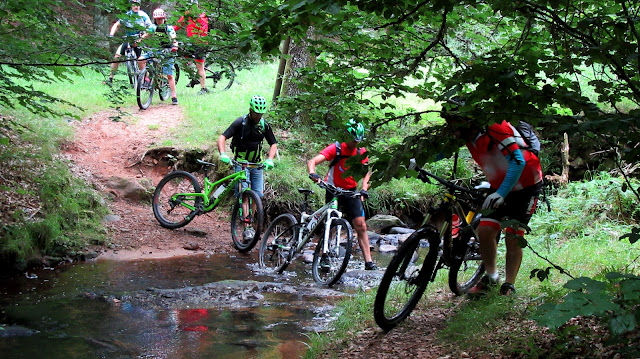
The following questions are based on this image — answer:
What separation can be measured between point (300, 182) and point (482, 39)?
604 cm

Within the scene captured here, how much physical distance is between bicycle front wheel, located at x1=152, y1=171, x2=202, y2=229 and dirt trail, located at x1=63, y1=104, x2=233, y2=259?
0.18 metres

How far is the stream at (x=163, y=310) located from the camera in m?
4.63

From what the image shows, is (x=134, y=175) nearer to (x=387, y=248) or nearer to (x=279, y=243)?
(x=279, y=243)

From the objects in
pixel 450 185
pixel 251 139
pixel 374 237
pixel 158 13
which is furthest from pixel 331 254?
pixel 158 13

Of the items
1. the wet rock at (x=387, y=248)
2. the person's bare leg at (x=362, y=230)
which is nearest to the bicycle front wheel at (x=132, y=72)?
the person's bare leg at (x=362, y=230)

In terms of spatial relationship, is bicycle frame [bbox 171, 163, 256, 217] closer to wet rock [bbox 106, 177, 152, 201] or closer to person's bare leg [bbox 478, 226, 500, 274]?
wet rock [bbox 106, 177, 152, 201]

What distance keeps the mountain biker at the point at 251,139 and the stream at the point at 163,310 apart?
64.6 inches

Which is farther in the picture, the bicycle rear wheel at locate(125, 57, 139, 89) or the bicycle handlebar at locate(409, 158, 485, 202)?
the bicycle rear wheel at locate(125, 57, 139, 89)

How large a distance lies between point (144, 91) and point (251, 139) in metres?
6.14

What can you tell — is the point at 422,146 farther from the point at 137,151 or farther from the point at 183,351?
the point at 137,151

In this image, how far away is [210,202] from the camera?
9.42 meters

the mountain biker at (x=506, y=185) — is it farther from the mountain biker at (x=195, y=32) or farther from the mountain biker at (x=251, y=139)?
the mountain biker at (x=251, y=139)

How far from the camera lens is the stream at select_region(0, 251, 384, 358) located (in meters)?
4.63

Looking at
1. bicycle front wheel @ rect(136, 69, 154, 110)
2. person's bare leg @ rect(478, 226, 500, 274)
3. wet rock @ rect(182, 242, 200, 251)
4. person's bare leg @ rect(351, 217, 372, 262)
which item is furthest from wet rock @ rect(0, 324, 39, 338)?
bicycle front wheel @ rect(136, 69, 154, 110)
